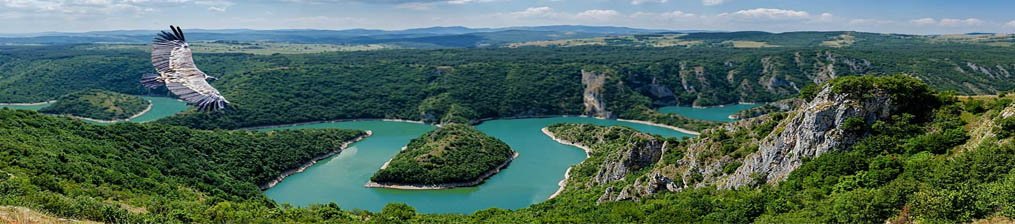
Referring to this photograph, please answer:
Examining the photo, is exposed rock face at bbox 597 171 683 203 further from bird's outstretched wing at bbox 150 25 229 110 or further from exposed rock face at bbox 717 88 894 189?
bird's outstretched wing at bbox 150 25 229 110

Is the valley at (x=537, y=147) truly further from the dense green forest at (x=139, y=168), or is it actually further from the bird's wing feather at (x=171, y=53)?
the bird's wing feather at (x=171, y=53)

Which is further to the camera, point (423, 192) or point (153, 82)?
point (423, 192)

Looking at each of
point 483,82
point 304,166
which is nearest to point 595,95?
point 483,82

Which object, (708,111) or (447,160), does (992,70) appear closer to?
(708,111)

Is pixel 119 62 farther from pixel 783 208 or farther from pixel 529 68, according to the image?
pixel 783 208

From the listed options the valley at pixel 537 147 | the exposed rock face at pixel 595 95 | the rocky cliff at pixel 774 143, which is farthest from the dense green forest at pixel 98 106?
the rocky cliff at pixel 774 143

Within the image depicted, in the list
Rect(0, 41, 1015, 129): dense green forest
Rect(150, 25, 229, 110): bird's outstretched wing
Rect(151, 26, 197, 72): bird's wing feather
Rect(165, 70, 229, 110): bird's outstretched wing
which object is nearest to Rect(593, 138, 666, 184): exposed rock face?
Rect(151, 26, 197, 72): bird's wing feather

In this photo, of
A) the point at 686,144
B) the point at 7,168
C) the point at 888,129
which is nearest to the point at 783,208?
the point at 888,129

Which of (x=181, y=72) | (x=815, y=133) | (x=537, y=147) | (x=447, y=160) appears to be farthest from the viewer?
(x=537, y=147)
